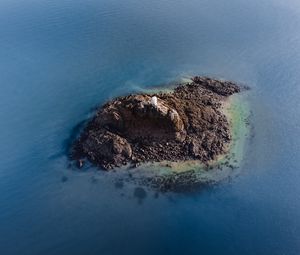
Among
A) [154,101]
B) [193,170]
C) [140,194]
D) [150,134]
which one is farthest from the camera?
[150,134]

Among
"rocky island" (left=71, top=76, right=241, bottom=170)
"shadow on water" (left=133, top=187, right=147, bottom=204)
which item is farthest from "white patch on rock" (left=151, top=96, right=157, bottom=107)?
"shadow on water" (left=133, top=187, right=147, bottom=204)

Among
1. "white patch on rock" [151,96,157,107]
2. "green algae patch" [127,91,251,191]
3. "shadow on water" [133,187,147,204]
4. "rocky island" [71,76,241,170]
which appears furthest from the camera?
"white patch on rock" [151,96,157,107]

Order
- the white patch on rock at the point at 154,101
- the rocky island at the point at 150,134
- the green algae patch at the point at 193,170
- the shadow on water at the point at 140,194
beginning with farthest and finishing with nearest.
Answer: the white patch on rock at the point at 154,101 → the rocky island at the point at 150,134 → the green algae patch at the point at 193,170 → the shadow on water at the point at 140,194

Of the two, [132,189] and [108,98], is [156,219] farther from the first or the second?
Answer: [108,98]

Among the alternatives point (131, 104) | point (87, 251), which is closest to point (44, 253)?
point (87, 251)

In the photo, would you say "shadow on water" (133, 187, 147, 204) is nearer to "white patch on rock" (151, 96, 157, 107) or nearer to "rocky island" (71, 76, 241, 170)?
"rocky island" (71, 76, 241, 170)

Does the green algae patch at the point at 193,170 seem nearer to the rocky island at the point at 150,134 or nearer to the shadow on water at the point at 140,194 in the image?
the rocky island at the point at 150,134

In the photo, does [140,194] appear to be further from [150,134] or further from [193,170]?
[150,134]

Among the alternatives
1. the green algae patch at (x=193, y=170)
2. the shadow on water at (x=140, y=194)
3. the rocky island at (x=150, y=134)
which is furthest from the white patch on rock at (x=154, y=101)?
the shadow on water at (x=140, y=194)

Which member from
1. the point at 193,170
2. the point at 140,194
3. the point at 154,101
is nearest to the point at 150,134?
the point at 154,101
